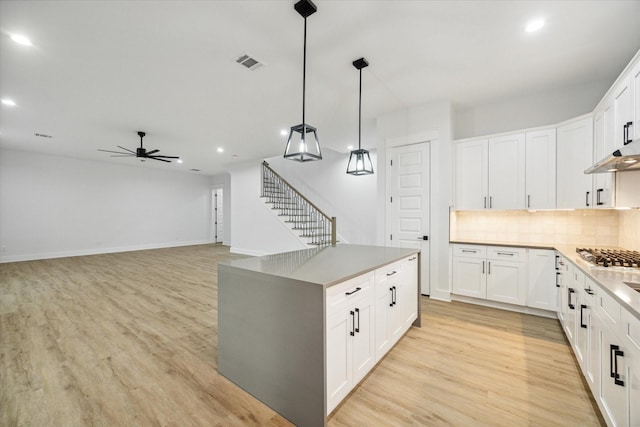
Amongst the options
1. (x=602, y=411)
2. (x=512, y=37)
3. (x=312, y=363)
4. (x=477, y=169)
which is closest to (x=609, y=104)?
(x=512, y=37)

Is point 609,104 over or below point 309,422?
over

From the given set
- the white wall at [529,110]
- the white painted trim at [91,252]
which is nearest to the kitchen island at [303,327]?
the white wall at [529,110]

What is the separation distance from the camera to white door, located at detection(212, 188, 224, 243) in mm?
11555

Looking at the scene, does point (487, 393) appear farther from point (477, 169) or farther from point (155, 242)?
point (155, 242)

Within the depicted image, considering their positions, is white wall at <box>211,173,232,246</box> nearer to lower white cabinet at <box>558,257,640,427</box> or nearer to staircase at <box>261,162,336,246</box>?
staircase at <box>261,162,336,246</box>

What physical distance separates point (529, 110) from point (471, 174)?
1.15 meters

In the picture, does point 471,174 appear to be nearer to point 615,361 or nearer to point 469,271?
point 469,271

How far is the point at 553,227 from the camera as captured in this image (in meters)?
3.57

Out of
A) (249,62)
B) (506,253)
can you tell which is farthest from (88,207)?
(506,253)

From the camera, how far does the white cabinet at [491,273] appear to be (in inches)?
133

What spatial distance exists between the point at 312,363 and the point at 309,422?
0.39 m

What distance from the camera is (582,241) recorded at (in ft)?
11.0

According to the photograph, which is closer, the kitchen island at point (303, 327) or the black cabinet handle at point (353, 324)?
the kitchen island at point (303, 327)

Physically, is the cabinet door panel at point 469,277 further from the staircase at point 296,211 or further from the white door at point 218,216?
the white door at point 218,216
